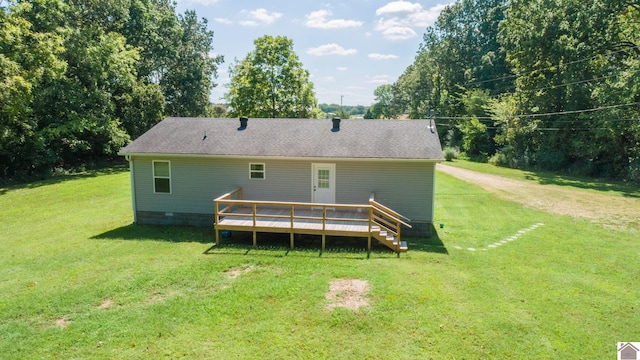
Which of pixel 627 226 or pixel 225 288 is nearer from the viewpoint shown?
pixel 225 288

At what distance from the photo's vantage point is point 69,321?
23.1 ft

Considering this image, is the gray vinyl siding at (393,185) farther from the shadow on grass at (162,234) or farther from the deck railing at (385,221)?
the shadow on grass at (162,234)

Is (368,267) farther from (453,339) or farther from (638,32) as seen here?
(638,32)

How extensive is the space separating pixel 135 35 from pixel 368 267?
3322 centimetres

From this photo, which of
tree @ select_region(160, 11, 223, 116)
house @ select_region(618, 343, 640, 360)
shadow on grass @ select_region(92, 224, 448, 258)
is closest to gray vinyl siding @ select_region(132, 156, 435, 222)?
shadow on grass @ select_region(92, 224, 448, 258)

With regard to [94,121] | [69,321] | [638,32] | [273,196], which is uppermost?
[638,32]

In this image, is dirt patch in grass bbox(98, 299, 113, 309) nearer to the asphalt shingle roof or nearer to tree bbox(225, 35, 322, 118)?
the asphalt shingle roof

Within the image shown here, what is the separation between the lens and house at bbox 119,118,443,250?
12.6 meters

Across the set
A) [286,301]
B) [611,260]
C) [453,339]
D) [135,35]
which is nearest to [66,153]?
[135,35]

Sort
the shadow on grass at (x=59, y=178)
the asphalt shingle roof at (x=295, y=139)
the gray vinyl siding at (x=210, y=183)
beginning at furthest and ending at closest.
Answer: the shadow on grass at (x=59, y=178) < the gray vinyl siding at (x=210, y=183) < the asphalt shingle roof at (x=295, y=139)

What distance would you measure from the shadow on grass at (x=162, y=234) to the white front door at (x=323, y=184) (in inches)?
155

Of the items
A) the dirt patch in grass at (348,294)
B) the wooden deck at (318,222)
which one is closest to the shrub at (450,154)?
the wooden deck at (318,222)

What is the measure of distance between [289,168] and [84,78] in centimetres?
2276

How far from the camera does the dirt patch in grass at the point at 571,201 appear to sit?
15.2m
